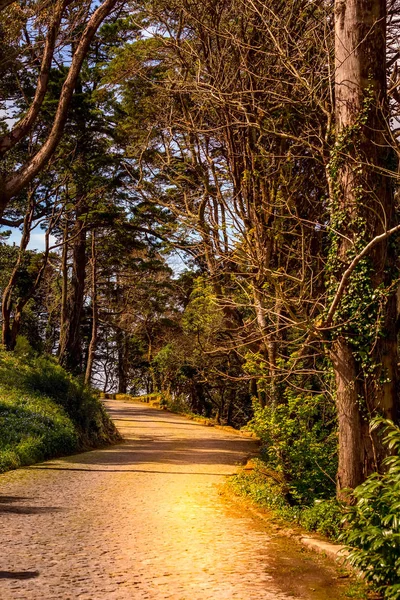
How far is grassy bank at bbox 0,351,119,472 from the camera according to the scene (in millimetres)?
13969

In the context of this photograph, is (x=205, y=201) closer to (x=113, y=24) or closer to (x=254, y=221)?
(x=254, y=221)

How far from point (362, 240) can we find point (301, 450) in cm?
340

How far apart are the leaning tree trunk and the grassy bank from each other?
24.3 feet

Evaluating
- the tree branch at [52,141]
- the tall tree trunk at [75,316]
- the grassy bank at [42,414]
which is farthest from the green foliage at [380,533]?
the tall tree trunk at [75,316]

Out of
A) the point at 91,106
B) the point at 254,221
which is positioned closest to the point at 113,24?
the point at 91,106

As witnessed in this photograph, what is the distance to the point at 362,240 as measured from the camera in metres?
7.66

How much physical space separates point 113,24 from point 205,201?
11.7m

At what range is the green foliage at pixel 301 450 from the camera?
9.16 metres

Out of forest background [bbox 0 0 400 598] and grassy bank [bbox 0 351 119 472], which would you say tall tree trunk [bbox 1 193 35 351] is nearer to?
forest background [bbox 0 0 400 598]

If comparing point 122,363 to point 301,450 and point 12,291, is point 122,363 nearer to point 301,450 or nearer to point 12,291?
point 12,291

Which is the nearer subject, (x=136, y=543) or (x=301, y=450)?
(x=136, y=543)

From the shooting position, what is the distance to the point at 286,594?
17.8ft

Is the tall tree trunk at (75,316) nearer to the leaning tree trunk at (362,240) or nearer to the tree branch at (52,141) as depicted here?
the tree branch at (52,141)

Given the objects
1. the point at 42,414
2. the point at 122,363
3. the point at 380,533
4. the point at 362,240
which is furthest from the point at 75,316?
the point at 122,363
